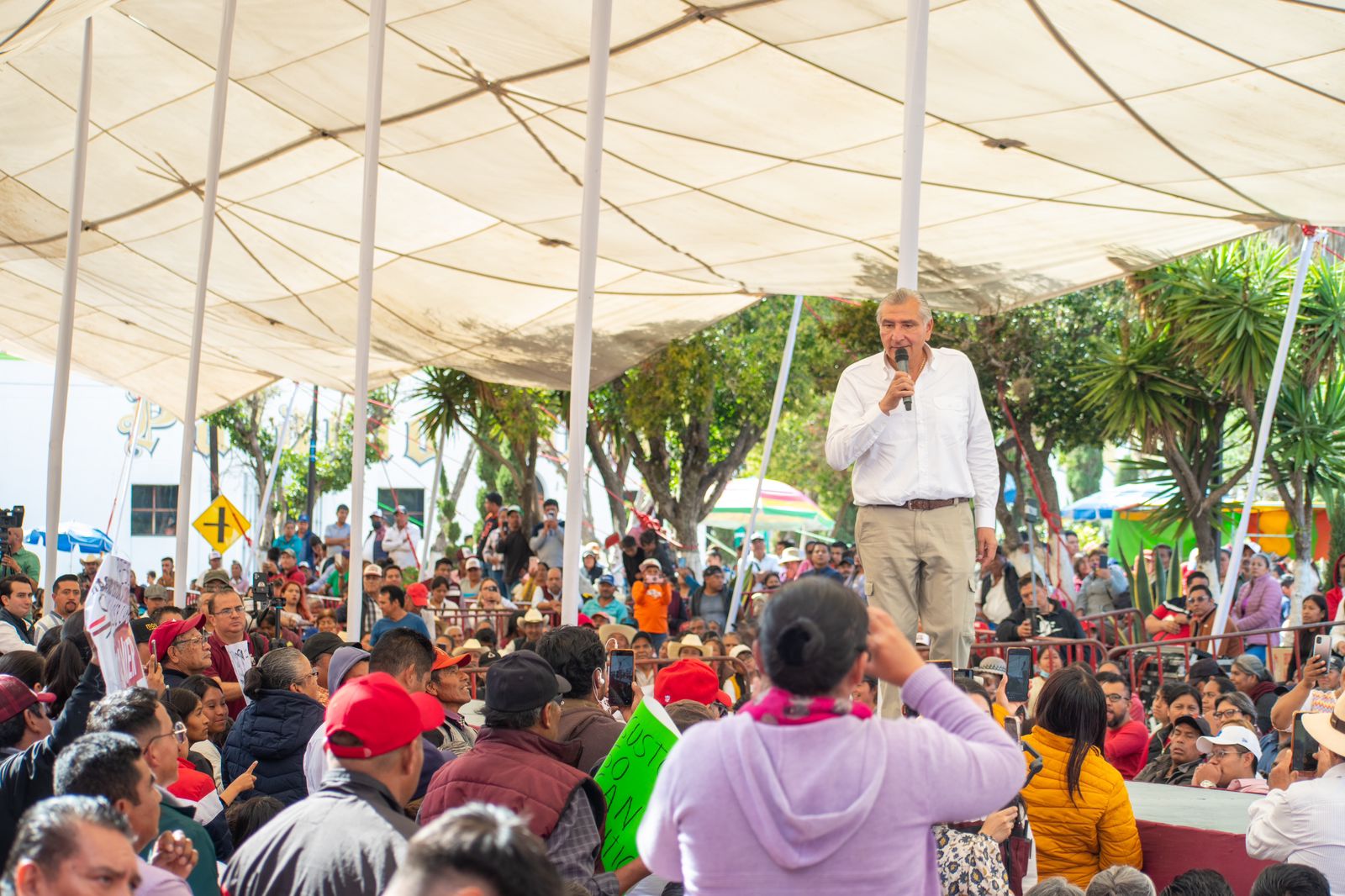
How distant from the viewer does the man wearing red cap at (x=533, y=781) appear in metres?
4.17

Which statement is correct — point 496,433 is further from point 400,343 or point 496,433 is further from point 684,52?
point 684,52

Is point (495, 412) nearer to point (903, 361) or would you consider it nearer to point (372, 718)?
point (903, 361)

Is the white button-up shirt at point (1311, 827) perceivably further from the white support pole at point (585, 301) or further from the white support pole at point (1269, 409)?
the white support pole at point (1269, 409)

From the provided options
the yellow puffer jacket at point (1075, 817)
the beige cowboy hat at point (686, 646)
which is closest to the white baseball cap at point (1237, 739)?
the yellow puffer jacket at point (1075, 817)

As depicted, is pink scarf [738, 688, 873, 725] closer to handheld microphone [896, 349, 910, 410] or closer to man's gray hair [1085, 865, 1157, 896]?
man's gray hair [1085, 865, 1157, 896]

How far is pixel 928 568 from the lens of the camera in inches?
225

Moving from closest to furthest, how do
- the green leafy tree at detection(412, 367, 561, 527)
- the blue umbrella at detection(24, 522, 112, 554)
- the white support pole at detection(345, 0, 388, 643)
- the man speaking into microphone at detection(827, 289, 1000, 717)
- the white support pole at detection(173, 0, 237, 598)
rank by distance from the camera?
the man speaking into microphone at detection(827, 289, 1000, 717), the white support pole at detection(345, 0, 388, 643), the white support pole at detection(173, 0, 237, 598), the green leafy tree at detection(412, 367, 561, 527), the blue umbrella at detection(24, 522, 112, 554)

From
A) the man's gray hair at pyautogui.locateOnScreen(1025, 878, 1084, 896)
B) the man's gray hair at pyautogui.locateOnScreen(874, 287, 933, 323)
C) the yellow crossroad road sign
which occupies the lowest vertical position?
the man's gray hair at pyautogui.locateOnScreen(1025, 878, 1084, 896)

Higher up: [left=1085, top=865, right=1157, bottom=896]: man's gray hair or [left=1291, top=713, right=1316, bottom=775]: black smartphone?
[left=1291, top=713, right=1316, bottom=775]: black smartphone

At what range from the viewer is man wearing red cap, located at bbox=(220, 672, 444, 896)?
3080 millimetres

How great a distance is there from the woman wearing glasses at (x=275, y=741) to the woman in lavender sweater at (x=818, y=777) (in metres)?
3.87

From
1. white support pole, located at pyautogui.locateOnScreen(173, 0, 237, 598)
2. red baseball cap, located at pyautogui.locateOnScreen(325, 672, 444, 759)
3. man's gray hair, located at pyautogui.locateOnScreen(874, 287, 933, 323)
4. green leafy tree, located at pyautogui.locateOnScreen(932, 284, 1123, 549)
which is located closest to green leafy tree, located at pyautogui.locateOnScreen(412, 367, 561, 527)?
green leafy tree, located at pyautogui.locateOnScreen(932, 284, 1123, 549)

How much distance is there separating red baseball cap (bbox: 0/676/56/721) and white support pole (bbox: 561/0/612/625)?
3056 millimetres

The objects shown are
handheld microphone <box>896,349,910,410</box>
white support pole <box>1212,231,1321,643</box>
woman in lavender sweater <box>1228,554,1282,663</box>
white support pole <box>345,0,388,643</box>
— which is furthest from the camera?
woman in lavender sweater <box>1228,554,1282,663</box>
